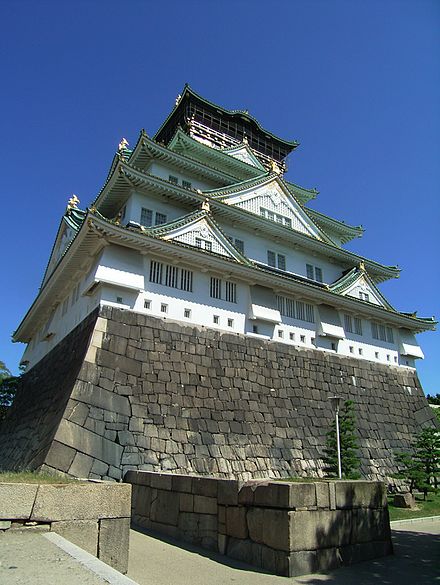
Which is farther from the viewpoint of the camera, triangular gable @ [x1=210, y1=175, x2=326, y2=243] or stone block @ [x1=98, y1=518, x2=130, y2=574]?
triangular gable @ [x1=210, y1=175, x2=326, y2=243]

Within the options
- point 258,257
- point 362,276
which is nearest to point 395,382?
point 362,276

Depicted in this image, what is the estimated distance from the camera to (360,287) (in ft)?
74.4

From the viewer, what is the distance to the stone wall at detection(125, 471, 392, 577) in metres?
6.12

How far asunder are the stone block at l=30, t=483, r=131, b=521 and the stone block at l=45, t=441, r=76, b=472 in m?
6.39

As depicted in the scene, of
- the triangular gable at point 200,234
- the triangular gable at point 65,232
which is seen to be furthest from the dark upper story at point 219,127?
the triangular gable at point 200,234

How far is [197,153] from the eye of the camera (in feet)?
79.8

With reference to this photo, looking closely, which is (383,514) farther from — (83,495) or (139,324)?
(139,324)

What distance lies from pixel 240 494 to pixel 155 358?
808 cm

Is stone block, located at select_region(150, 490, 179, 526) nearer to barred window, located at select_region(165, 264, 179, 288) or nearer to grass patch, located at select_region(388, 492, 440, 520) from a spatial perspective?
grass patch, located at select_region(388, 492, 440, 520)

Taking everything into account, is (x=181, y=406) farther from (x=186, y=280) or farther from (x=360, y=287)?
(x=360, y=287)

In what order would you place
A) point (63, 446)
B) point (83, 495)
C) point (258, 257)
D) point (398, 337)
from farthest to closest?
point (398, 337), point (258, 257), point (63, 446), point (83, 495)

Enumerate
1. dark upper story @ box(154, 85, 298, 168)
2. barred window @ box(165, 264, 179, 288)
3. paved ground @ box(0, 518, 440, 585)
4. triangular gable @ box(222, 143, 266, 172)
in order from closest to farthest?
paved ground @ box(0, 518, 440, 585)
barred window @ box(165, 264, 179, 288)
triangular gable @ box(222, 143, 266, 172)
dark upper story @ box(154, 85, 298, 168)

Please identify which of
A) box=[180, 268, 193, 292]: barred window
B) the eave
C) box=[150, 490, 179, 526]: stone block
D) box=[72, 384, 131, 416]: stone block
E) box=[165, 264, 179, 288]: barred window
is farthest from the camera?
the eave

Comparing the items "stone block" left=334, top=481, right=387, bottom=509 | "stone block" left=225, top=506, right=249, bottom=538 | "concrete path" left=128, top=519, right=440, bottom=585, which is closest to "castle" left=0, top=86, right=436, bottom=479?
"concrete path" left=128, top=519, right=440, bottom=585
